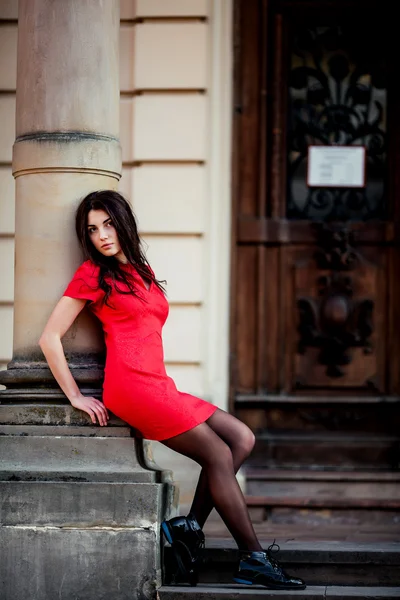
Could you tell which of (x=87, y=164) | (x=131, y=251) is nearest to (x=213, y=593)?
(x=131, y=251)

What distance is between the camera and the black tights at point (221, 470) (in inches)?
211

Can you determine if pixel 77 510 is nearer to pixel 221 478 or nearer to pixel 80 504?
pixel 80 504

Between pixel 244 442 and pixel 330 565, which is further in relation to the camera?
pixel 330 565

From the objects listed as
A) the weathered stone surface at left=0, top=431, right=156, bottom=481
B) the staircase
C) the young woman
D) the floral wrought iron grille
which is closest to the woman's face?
the young woman

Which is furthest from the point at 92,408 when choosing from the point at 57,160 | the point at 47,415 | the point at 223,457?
the point at 57,160

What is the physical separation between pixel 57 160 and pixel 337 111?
3070mm

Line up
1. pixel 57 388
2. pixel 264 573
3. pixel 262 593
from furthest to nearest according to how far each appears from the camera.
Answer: pixel 57 388, pixel 264 573, pixel 262 593

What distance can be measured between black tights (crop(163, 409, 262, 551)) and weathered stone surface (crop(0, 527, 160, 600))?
0.35 metres

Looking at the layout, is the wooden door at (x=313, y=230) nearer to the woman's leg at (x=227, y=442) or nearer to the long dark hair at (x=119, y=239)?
the woman's leg at (x=227, y=442)

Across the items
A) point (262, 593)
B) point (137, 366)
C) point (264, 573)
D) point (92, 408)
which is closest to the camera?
point (262, 593)

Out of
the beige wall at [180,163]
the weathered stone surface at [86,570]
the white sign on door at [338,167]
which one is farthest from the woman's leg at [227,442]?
the white sign on door at [338,167]

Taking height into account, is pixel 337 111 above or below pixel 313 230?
above

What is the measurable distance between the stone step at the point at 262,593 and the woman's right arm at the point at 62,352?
0.87m

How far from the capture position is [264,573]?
528 centimetres
